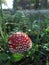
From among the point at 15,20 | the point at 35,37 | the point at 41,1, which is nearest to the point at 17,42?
the point at 35,37

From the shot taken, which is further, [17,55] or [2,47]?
[2,47]

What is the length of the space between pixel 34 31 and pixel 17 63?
37cm

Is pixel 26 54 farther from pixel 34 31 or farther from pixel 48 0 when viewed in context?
pixel 48 0

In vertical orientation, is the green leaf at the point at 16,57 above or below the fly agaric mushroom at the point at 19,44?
below

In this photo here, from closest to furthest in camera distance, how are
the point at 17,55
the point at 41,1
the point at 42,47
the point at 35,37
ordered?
the point at 17,55
the point at 42,47
the point at 35,37
the point at 41,1

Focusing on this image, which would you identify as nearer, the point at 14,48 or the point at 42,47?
the point at 14,48

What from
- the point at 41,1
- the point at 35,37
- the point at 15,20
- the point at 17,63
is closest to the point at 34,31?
the point at 35,37

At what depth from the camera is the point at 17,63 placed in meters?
1.39

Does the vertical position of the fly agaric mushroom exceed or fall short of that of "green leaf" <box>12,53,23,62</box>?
it exceeds it

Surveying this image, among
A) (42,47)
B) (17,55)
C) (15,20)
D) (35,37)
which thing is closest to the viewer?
(17,55)

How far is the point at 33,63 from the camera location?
1383 mm

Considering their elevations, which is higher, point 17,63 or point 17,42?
point 17,42

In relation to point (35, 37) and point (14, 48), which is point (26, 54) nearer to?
point (14, 48)

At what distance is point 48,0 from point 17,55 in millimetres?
3879
